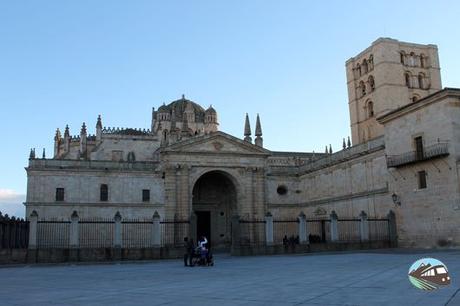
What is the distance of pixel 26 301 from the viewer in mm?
9453

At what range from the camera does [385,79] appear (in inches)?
2069

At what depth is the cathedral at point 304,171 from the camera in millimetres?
28359

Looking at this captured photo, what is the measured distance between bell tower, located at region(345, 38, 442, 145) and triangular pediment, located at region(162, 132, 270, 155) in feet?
59.9

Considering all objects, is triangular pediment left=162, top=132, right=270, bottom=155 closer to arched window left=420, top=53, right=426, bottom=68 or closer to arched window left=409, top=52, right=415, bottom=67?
arched window left=409, top=52, right=415, bottom=67

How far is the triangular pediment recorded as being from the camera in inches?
1582

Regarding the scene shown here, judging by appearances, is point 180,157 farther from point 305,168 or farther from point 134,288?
point 134,288

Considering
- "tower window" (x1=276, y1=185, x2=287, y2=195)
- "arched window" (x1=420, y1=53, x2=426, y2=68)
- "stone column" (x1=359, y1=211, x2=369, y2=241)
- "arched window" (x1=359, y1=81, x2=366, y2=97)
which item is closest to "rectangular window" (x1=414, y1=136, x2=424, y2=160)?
"stone column" (x1=359, y1=211, x2=369, y2=241)

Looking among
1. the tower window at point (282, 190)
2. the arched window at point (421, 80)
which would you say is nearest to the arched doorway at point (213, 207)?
the tower window at point (282, 190)

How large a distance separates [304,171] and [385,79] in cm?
1440

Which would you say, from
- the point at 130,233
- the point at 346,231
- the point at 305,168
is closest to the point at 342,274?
the point at 346,231

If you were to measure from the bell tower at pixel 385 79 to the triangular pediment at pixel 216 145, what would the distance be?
1826cm

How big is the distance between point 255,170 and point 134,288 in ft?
102

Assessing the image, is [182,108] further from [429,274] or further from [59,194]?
[429,274]

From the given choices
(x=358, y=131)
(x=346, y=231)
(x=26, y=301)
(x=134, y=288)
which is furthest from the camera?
(x=358, y=131)
